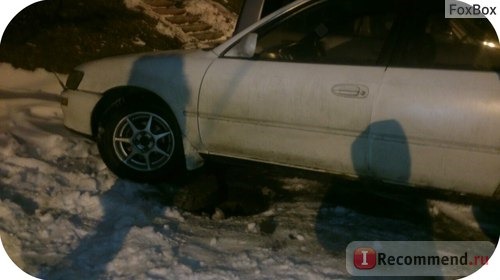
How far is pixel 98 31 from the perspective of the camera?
26.3 feet

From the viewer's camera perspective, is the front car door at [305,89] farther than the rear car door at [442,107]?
Yes

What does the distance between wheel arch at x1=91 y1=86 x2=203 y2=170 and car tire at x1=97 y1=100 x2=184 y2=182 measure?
0.11ft

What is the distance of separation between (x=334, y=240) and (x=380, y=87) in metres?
1.08

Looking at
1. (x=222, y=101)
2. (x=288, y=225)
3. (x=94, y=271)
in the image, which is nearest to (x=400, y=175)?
(x=288, y=225)

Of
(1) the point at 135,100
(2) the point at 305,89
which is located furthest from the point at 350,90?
(1) the point at 135,100

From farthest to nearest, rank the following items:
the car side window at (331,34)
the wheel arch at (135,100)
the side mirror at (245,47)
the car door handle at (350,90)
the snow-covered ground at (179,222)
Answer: the wheel arch at (135,100)
the side mirror at (245,47)
the car side window at (331,34)
the car door handle at (350,90)
the snow-covered ground at (179,222)

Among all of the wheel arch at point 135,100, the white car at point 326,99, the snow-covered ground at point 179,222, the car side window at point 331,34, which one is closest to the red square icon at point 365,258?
the snow-covered ground at point 179,222

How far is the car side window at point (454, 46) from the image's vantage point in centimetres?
323

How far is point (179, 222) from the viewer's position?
12.1ft

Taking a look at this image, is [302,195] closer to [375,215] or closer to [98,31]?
[375,215]

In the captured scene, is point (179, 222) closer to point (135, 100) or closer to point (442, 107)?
point (135, 100)

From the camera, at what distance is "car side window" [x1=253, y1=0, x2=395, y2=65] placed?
3.52m

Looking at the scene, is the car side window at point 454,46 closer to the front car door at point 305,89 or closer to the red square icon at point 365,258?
the front car door at point 305,89

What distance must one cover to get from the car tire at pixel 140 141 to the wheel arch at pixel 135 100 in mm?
35
